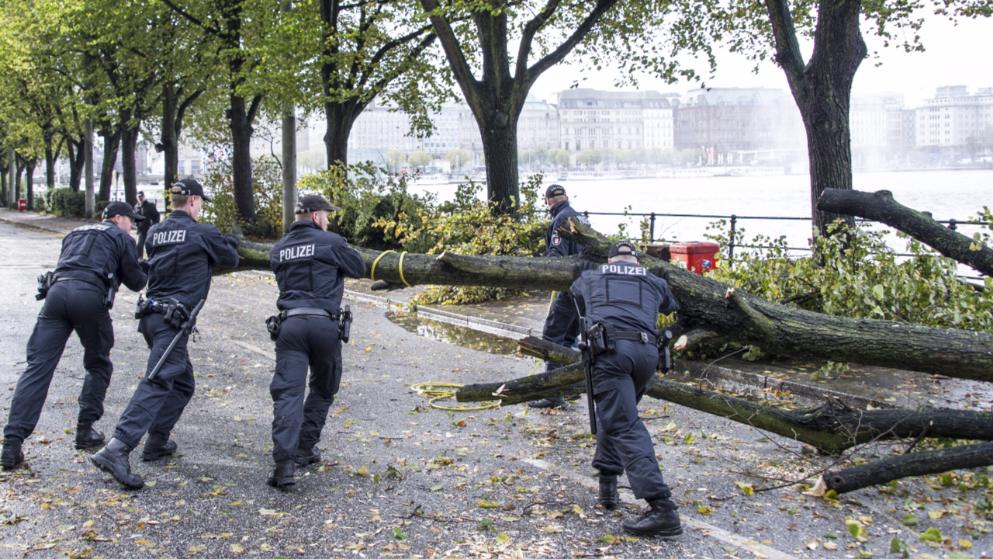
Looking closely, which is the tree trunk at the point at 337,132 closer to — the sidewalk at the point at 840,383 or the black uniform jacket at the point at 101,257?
the sidewalk at the point at 840,383

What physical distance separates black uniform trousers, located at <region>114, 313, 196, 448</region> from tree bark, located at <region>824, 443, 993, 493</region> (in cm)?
430

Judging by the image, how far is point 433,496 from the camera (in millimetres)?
5918

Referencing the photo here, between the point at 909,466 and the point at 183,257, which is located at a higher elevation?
the point at 183,257

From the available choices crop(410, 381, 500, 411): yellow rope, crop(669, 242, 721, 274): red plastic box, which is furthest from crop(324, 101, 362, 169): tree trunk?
crop(410, 381, 500, 411): yellow rope

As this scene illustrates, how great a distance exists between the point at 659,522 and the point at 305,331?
256cm

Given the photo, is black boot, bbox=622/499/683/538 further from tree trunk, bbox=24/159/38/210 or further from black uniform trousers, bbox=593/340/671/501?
tree trunk, bbox=24/159/38/210

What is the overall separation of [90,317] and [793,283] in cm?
702

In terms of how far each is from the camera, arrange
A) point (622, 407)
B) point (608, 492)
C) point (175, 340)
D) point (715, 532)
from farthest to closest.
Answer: point (175, 340), point (608, 492), point (622, 407), point (715, 532)

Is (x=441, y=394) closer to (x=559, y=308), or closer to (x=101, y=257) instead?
(x=559, y=308)

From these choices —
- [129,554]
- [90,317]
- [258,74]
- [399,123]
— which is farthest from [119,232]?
[399,123]

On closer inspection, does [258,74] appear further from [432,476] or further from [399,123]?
[432,476]

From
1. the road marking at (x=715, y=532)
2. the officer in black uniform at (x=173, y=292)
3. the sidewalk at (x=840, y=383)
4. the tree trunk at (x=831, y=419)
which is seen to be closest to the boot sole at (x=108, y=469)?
the officer in black uniform at (x=173, y=292)

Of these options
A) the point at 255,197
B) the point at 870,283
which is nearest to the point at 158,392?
the point at 870,283

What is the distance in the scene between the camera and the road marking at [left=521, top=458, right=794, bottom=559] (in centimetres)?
500
